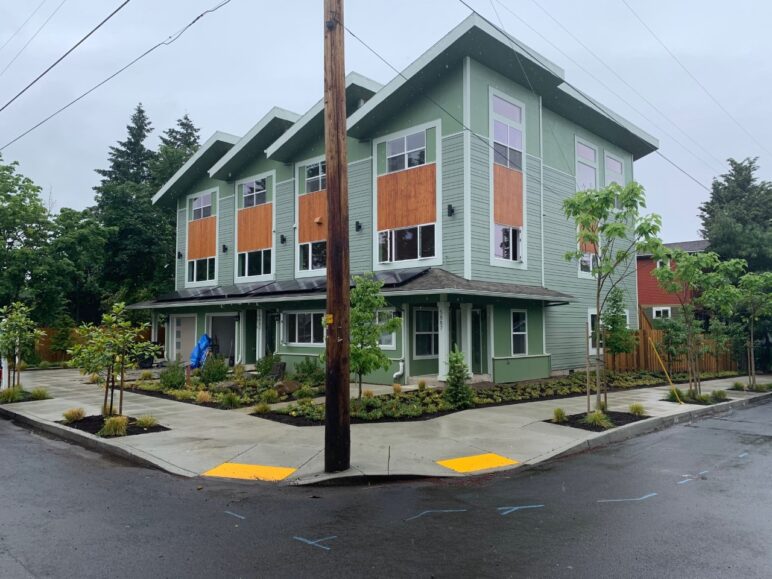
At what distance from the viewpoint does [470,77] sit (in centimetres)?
1730

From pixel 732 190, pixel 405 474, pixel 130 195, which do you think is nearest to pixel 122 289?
pixel 130 195

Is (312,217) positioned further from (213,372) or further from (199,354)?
(213,372)

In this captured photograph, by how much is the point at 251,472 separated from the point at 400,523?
111 inches

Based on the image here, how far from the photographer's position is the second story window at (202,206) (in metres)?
27.9

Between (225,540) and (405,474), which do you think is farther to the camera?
(405,474)

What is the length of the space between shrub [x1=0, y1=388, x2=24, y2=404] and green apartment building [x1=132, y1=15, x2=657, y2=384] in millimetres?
8055

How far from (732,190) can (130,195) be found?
38.2m

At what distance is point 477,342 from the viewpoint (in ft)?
62.2

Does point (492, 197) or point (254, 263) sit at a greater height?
point (492, 197)

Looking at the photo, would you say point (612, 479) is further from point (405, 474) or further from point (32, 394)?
point (32, 394)

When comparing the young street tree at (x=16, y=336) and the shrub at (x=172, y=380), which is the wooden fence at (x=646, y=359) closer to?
the shrub at (x=172, y=380)

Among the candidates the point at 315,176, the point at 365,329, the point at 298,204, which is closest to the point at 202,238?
the point at 298,204

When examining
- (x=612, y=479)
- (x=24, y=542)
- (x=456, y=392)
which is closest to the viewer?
(x=24, y=542)

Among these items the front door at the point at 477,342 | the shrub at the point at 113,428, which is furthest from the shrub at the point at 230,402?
the front door at the point at 477,342
